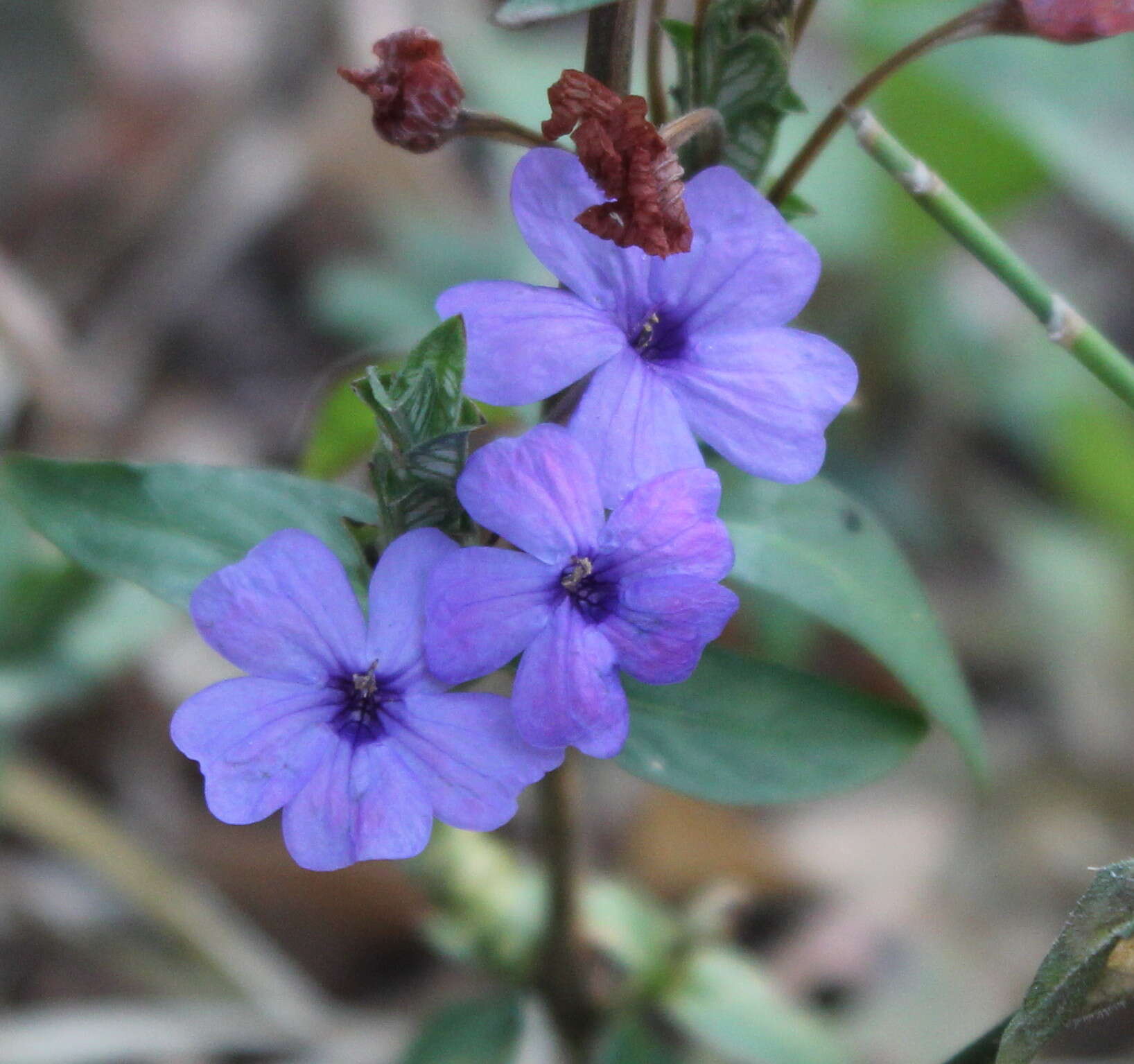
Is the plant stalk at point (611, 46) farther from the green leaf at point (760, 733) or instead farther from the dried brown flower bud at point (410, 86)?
the green leaf at point (760, 733)

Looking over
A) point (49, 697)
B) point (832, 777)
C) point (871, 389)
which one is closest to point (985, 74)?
point (871, 389)

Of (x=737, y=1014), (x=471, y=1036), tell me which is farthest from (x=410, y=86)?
(x=737, y=1014)

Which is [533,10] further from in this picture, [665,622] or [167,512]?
[167,512]

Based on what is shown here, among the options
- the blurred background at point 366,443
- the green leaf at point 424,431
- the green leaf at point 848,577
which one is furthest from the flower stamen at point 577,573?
the blurred background at point 366,443

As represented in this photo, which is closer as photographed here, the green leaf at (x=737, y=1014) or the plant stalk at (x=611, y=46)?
the plant stalk at (x=611, y=46)

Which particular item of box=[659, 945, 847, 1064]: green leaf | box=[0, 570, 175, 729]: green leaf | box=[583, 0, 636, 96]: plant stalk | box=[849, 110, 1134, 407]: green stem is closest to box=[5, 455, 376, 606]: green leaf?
box=[583, 0, 636, 96]: plant stalk

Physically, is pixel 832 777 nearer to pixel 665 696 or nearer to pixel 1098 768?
pixel 665 696
